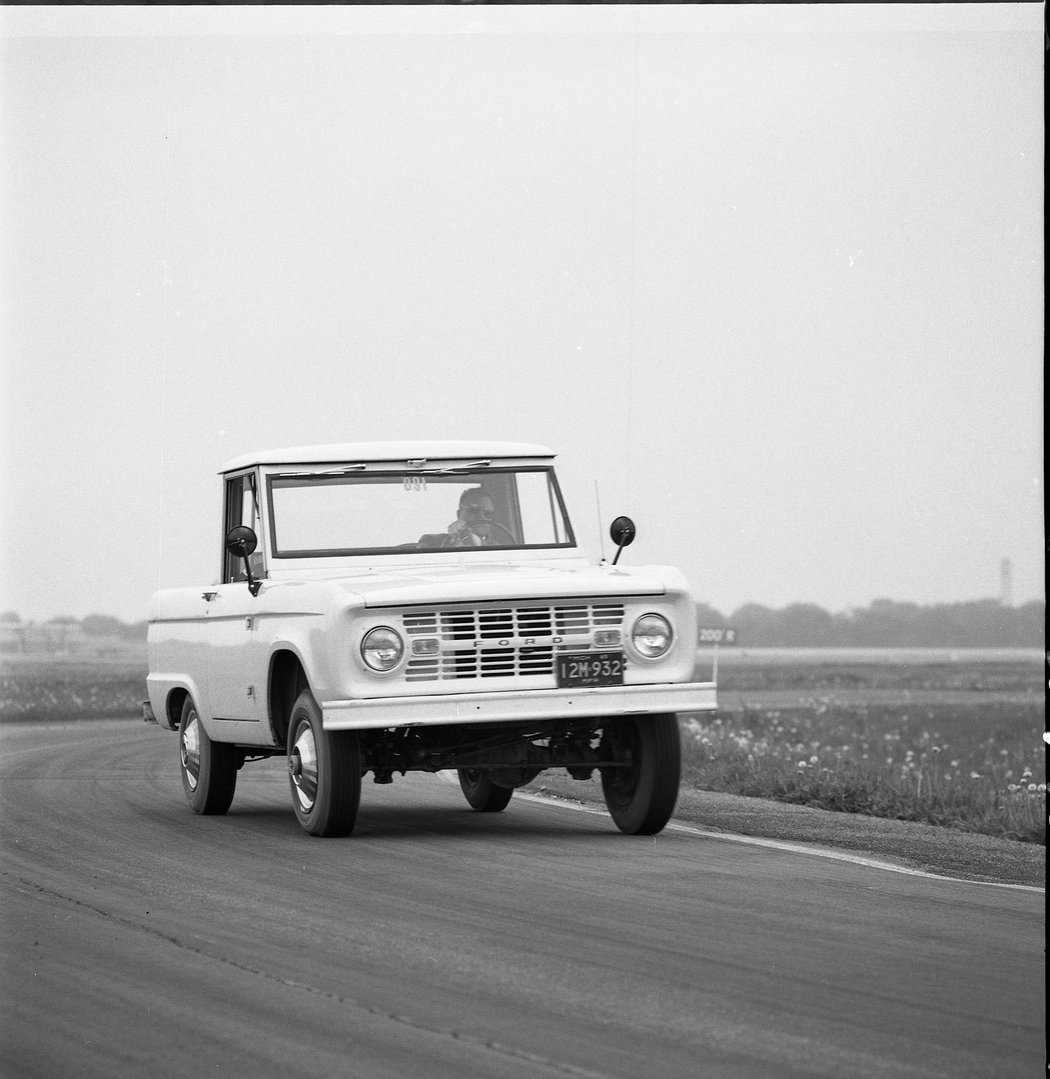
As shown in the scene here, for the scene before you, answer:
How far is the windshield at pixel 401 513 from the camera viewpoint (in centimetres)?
1232

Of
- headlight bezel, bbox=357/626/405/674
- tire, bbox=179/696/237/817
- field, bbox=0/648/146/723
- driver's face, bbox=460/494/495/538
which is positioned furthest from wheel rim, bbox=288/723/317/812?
field, bbox=0/648/146/723

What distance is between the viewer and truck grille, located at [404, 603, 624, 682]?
10836 mm

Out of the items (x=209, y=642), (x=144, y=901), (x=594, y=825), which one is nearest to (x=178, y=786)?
(x=209, y=642)

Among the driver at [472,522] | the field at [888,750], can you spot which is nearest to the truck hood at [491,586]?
the driver at [472,522]

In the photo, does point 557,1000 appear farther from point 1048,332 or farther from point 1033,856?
point 1033,856

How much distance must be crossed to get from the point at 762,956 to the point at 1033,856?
4.13m

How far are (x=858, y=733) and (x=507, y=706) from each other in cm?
1855

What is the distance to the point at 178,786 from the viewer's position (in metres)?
15.3

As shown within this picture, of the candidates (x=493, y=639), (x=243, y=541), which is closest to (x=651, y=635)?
(x=493, y=639)

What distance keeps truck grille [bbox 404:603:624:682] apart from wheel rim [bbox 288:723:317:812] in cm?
71

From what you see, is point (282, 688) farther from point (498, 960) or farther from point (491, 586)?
point (498, 960)

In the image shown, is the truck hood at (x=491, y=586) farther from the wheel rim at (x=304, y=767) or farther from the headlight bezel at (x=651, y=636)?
the wheel rim at (x=304, y=767)

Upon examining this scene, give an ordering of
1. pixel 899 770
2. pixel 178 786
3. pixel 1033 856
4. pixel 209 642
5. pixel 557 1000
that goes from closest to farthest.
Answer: pixel 557 1000 → pixel 1033 856 → pixel 209 642 → pixel 178 786 → pixel 899 770

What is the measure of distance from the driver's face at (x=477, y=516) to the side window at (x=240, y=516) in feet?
4.09
